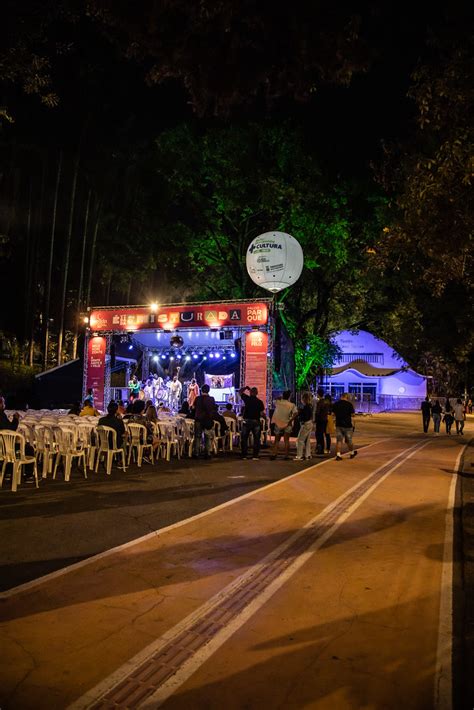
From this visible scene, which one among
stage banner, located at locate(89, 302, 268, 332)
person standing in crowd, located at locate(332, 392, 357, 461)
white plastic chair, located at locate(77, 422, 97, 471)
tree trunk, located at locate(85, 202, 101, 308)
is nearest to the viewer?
white plastic chair, located at locate(77, 422, 97, 471)

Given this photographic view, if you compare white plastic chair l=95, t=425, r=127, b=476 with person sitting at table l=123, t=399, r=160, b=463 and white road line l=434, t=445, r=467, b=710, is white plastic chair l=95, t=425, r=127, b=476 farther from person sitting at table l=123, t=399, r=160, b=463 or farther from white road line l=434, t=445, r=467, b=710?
white road line l=434, t=445, r=467, b=710

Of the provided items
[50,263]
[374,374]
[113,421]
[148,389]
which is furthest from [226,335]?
[374,374]

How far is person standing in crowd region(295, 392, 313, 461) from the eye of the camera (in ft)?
39.2

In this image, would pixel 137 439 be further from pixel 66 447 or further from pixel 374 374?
pixel 374 374

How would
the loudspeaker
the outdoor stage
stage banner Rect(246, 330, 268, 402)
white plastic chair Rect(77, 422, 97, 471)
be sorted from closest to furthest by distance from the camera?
white plastic chair Rect(77, 422, 97, 471), stage banner Rect(246, 330, 268, 402), the outdoor stage, the loudspeaker

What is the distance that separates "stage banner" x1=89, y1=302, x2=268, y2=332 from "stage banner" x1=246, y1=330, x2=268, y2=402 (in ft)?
1.67

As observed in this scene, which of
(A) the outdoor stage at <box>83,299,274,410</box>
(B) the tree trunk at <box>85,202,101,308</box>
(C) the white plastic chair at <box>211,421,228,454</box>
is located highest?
(B) the tree trunk at <box>85,202,101,308</box>

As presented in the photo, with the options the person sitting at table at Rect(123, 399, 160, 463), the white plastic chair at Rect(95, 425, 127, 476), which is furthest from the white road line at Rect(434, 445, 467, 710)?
the person sitting at table at Rect(123, 399, 160, 463)

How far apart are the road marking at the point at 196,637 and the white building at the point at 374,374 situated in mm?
39829

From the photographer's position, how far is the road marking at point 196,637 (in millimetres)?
2707

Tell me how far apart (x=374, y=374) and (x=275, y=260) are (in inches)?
1317

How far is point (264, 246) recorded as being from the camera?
13.4 meters

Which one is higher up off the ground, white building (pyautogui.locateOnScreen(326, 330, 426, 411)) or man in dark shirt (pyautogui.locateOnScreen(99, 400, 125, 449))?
white building (pyautogui.locateOnScreen(326, 330, 426, 411))

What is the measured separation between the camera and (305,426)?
1212cm
